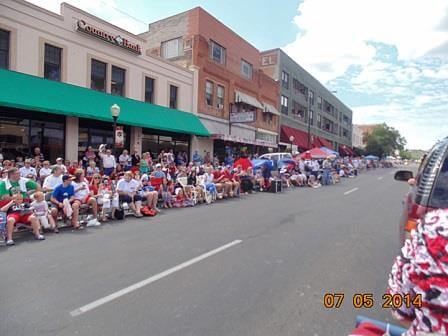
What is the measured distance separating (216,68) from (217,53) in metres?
1.42

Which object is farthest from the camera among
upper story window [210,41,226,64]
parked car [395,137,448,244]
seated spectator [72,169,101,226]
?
upper story window [210,41,226,64]

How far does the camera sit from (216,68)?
78.6 ft

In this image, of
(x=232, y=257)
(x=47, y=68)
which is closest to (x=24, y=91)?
(x=47, y=68)

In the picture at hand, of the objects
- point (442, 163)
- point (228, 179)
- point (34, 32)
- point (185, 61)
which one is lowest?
point (228, 179)

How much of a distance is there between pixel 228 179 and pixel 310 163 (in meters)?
8.59

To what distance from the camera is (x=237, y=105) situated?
26.7m

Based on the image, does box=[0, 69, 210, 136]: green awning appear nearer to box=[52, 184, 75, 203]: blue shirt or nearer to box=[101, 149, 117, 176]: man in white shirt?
box=[101, 149, 117, 176]: man in white shirt

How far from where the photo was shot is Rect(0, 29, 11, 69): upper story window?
12172 millimetres

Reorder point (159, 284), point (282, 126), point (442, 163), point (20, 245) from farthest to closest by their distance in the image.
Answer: point (282, 126) < point (20, 245) < point (159, 284) < point (442, 163)

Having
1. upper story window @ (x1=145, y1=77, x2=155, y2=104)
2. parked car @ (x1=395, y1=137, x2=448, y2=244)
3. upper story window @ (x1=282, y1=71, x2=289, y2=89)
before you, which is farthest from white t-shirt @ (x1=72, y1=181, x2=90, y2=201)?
upper story window @ (x1=282, y1=71, x2=289, y2=89)

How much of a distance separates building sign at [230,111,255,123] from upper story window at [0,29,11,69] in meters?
15.8

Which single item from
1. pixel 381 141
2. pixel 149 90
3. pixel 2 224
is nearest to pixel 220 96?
pixel 149 90

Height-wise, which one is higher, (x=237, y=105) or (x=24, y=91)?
(x=237, y=105)

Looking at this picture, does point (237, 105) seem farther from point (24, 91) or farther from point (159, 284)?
point (159, 284)
